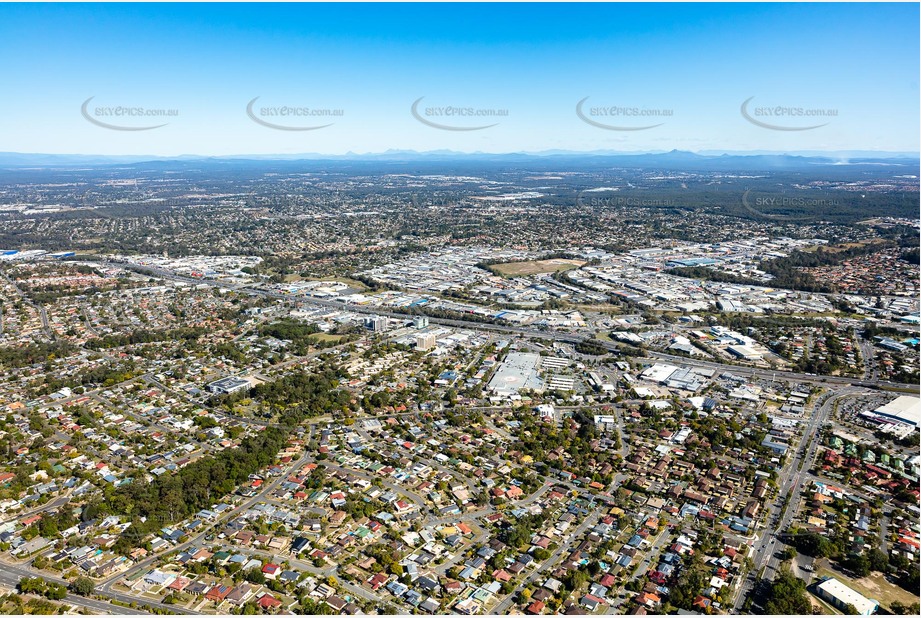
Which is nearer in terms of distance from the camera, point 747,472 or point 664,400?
point 747,472

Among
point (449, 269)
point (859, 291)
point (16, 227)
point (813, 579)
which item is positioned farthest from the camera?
point (16, 227)

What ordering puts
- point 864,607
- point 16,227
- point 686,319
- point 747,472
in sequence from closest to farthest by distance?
1. point 864,607
2. point 747,472
3. point 686,319
4. point 16,227

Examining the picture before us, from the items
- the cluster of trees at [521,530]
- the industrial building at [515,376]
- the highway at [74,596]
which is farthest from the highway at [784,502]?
the highway at [74,596]

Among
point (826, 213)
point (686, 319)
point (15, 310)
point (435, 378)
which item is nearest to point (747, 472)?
point (435, 378)

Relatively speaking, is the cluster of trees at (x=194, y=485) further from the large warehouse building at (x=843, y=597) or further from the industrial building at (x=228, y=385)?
the large warehouse building at (x=843, y=597)

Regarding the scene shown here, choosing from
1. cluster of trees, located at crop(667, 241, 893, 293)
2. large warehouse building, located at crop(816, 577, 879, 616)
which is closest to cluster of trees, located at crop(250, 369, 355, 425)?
large warehouse building, located at crop(816, 577, 879, 616)

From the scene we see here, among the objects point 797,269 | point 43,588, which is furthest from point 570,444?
point 797,269

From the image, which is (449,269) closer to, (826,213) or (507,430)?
→ (507,430)
